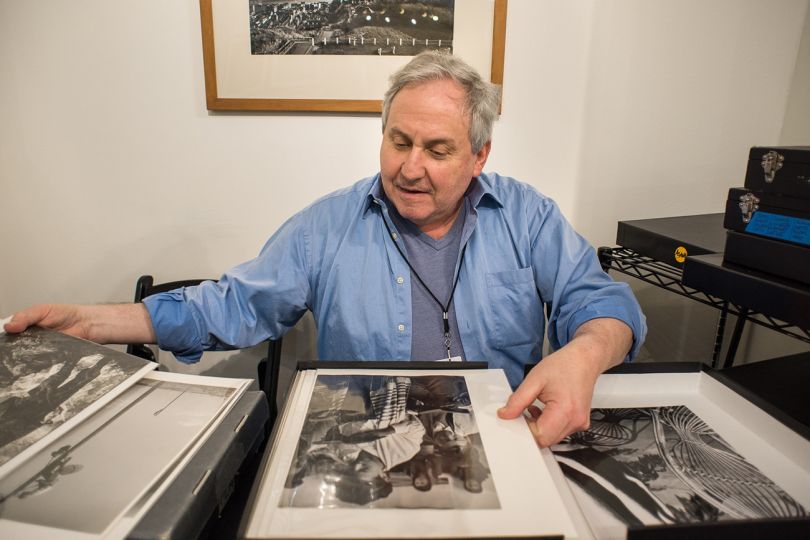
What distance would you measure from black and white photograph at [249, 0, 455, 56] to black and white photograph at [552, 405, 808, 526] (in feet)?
4.06

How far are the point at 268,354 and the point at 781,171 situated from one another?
1.36 meters

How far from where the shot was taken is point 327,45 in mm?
1441

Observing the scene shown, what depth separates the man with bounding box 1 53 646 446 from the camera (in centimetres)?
95

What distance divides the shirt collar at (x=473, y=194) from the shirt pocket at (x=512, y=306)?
0.18 meters

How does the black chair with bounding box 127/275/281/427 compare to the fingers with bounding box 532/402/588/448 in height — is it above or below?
below

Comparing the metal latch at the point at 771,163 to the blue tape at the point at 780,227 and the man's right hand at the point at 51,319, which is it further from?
the man's right hand at the point at 51,319

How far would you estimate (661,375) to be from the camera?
2.25 ft

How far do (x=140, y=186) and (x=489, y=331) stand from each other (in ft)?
4.18

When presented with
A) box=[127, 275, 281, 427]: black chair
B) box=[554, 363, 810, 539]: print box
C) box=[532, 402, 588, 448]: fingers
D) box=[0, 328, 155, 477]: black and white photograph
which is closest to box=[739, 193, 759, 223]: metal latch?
box=[554, 363, 810, 539]: print box

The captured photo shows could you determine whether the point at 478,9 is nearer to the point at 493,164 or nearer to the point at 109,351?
the point at 493,164

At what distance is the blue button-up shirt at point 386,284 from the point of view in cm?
99

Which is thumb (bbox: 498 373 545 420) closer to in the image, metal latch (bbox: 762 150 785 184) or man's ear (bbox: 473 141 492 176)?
metal latch (bbox: 762 150 785 184)

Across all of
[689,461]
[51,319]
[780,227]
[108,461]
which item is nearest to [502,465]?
[689,461]

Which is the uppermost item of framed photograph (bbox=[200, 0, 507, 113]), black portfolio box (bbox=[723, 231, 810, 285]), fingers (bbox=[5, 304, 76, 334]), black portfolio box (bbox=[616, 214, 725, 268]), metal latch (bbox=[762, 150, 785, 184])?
framed photograph (bbox=[200, 0, 507, 113])
